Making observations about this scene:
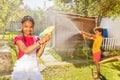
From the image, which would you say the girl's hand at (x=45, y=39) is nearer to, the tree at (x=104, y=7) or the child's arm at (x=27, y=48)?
the child's arm at (x=27, y=48)

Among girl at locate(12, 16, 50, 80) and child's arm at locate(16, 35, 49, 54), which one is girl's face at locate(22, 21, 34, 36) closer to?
girl at locate(12, 16, 50, 80)

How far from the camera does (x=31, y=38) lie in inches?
128

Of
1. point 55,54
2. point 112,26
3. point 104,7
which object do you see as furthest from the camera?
point 112,26

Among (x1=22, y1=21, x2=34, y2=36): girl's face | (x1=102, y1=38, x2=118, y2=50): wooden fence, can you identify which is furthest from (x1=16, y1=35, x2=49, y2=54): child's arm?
(x1=102, y1=38, x2=118, y2=50): wooden fence

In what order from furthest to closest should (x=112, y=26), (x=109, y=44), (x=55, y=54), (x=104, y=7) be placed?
1. (x=112, y=26)
2. (x=109, y=44)
3. (x=104, y=7)
4. (x=55, y=54)

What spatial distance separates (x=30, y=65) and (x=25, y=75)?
0.14 m

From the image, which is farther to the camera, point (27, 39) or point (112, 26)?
point (112, 26)

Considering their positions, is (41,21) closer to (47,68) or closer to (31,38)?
(47,68)

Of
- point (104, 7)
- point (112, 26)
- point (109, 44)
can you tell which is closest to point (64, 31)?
point (104, 7)

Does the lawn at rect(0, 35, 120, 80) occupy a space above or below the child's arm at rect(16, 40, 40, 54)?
below

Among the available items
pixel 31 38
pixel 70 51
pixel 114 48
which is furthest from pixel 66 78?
pixel 114 48

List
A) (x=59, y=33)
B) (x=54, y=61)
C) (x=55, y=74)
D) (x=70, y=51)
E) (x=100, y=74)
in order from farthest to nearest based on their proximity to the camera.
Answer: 1. (x=59, y=33)
2. (x=70, y=51)
3. (x=54, y=61)
4. (x=55, y=74)
5. (x=100, y=74)

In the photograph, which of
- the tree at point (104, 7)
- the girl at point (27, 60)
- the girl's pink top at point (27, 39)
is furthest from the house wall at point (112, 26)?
the girl at point (27, 60)

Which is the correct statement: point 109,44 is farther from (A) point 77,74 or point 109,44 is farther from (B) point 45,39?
(B) point 45,39
